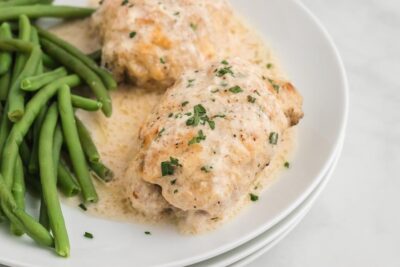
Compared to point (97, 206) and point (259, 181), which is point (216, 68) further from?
point (97, 206)

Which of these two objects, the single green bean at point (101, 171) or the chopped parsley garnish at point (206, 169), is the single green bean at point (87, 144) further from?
the chopped parsley garnish at point (206, 169)

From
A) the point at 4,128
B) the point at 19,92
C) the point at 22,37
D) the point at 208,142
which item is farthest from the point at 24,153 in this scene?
the point at 208,142

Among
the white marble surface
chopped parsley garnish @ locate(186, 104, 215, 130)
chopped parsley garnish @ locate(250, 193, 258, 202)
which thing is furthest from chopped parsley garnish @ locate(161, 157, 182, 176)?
the white marble surface

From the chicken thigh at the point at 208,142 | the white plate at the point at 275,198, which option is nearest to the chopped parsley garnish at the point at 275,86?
the chicken thigh at the point at 208,142

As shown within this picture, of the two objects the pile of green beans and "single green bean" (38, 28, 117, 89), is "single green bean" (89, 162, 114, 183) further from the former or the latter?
"single green bean" (38, 28, 117, 89)

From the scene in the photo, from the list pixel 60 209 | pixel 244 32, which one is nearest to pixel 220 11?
pixel 244 32

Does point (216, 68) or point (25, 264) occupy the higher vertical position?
point (216, 68)
